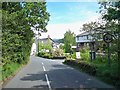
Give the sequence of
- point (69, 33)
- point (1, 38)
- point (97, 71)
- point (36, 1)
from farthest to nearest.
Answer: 1. point (69, 33)
2. point (36, 1)
3. point (97, 71)
4. point (1, 38)

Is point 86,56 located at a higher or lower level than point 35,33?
lower

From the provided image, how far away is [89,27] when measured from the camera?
45.8 m

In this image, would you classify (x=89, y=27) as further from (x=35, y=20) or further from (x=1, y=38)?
(x=1, y=38)

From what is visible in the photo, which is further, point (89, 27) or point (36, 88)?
point (89, 27)

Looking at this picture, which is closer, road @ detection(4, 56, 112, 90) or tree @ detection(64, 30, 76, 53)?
road @ detection(4, 56, 112, 90)

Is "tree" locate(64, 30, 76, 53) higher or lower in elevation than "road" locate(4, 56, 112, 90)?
higher

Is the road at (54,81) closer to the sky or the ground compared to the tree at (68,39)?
closer to the ground

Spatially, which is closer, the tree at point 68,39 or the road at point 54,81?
the road at point 54,81

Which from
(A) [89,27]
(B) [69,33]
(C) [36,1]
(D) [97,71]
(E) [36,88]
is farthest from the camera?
(B) [69,33]

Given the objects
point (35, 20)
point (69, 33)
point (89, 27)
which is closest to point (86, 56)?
point (89, 27)

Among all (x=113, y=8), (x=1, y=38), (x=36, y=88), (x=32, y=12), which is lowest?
(x=36, y=88)

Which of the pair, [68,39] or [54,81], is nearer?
[54,81]

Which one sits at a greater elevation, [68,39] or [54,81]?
[68,39]

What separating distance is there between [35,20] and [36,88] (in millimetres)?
25914
